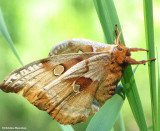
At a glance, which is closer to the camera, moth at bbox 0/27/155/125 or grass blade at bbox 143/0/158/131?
grass blade at bbox 143/0/158/131

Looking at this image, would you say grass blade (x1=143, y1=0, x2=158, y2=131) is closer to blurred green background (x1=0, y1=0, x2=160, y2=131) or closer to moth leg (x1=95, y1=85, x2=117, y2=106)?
moth leg (x1=95, y1=85, x2=117, y2=106)

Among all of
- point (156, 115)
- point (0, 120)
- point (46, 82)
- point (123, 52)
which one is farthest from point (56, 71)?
point (0, 120)

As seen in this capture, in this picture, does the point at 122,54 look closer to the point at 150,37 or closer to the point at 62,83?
the point at 150,37

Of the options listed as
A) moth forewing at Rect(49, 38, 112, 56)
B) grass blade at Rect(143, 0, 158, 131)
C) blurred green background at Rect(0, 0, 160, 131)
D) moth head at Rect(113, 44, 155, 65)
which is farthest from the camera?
blurred green background at Rect(0, 0, 160, 131)

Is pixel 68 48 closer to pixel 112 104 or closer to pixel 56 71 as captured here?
pixel 56 71

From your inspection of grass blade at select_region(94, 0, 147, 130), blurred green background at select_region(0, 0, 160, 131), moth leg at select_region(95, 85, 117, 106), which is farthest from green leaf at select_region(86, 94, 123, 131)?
blurred green background at select_region(0, 0, 160, 131)

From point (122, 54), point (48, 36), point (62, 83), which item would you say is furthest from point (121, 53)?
point (48, 36)

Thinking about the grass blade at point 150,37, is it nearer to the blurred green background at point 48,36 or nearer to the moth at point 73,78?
the moth at point 73,78
